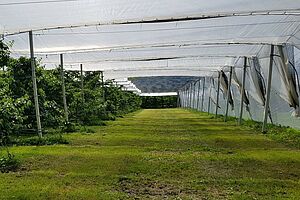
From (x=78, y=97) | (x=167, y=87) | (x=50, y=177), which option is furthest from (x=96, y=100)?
(x=167, y=87)

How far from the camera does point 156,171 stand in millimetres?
7020

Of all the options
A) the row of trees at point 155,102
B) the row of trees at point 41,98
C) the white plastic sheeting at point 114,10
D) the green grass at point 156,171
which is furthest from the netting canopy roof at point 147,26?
the row of trees at point 155,102

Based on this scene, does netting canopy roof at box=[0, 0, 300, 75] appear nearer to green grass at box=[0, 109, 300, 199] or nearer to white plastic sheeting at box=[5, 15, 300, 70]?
white plastic sheeting at box=[5, 15, 300, 70]

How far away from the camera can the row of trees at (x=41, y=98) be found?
28.1 feet

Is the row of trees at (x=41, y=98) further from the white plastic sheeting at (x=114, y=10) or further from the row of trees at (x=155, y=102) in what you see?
the row of trees at (x=155, y=102)

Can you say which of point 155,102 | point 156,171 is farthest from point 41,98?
point 155,102

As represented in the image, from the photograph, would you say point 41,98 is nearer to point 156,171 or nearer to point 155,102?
point 156,171

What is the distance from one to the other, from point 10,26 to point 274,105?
1058 centimetres

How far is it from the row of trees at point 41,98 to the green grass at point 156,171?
0.93 meters

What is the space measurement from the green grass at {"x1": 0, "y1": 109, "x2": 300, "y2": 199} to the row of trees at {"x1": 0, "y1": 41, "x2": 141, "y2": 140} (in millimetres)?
932

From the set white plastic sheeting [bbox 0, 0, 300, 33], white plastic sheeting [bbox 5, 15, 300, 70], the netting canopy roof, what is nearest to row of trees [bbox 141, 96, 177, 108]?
the netting canopy roof

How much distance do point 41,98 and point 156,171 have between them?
695 cm

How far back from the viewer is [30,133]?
1355 centimetres

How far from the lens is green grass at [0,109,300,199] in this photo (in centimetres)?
559
